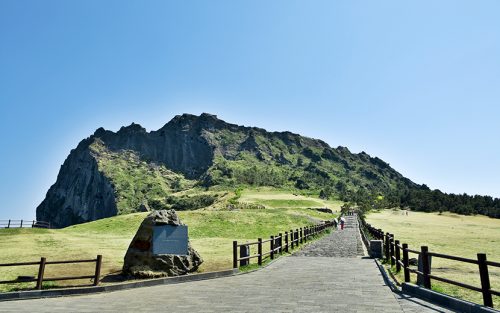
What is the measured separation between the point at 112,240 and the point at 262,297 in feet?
101

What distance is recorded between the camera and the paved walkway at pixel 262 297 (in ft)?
33.4

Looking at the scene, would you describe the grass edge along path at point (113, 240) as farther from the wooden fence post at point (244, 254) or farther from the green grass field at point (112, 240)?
the wooden fence post at point (244, 254)

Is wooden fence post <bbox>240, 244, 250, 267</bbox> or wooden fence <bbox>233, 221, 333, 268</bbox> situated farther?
wooden fence post <bbox>240, 244, 250, 267</bbox>

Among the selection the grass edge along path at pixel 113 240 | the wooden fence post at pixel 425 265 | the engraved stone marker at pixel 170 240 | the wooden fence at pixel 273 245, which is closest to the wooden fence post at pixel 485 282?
the wooden fence post at pixel 425 265

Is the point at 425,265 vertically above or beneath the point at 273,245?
above

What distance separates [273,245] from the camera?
78.5 feet

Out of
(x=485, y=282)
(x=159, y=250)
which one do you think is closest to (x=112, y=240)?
(x=159, y=250)

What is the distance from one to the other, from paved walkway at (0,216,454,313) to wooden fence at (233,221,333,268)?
241 cm

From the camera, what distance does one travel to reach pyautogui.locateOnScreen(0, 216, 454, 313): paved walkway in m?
10.2

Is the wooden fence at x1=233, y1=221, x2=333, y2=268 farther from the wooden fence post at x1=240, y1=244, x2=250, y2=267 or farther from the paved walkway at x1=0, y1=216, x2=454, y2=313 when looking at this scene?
the paved walkway at x1=0, y1=216, x2=454, y2=313

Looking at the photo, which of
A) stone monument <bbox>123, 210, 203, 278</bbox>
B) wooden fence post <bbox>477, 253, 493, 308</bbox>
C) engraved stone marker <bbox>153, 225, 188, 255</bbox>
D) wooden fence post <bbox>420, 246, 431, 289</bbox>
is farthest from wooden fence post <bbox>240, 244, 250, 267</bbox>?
wooden fence post <bbox>477, 253, 493, 308</bbox>

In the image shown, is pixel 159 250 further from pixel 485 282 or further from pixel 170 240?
pixel 485 282

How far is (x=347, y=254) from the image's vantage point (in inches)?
1006

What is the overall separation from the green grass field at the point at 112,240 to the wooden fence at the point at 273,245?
63.0 inches
